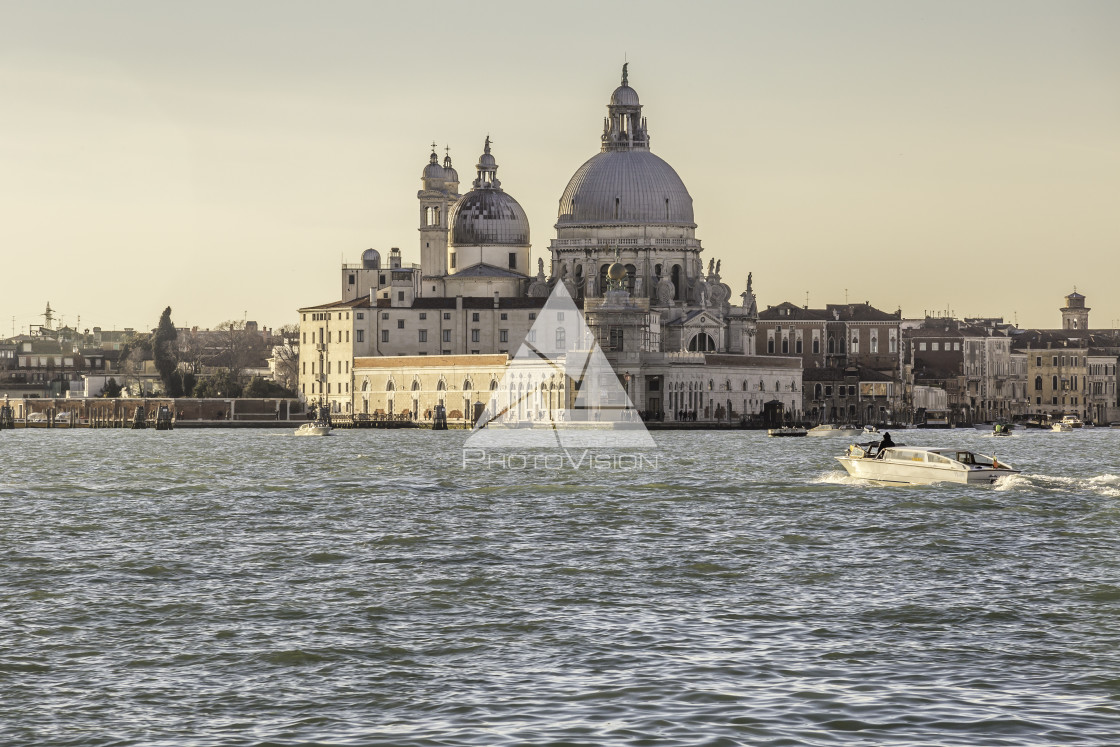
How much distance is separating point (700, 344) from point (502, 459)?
49.8 metres

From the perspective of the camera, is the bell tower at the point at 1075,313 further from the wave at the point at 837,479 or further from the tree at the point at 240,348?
the wave at the point at 837,479

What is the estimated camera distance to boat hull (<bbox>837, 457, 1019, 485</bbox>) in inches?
1321

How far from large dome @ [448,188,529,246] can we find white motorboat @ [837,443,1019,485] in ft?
216

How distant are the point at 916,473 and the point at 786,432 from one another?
41.9m

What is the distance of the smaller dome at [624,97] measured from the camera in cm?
10131

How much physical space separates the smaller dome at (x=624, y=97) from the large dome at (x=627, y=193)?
3.00 metres

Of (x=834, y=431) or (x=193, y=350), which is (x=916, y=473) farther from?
(x=193, y=350)

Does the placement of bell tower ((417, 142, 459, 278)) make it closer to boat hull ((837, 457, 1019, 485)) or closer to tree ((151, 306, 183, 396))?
tree ((151, 306, 183, 396))

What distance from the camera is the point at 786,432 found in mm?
76438

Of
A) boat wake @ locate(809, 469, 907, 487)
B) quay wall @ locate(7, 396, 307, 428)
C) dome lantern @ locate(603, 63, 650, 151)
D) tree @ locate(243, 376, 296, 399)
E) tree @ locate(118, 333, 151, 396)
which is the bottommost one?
boat wake @ locate(809, 469, 907, 487)

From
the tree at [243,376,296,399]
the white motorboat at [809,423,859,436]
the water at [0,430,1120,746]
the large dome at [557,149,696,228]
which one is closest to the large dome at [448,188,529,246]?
the large dome at [557,149,696,228]

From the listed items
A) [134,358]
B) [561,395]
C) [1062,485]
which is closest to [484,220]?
[561,395]

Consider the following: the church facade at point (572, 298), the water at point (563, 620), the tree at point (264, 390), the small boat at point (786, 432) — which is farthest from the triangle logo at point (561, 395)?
the water at point (563, 620)

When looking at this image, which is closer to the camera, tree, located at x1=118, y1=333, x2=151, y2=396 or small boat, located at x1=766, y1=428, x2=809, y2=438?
small boat, located at x1=766, y1=428, x2=809, y2=438
